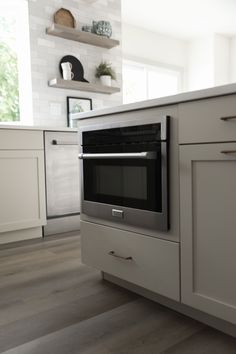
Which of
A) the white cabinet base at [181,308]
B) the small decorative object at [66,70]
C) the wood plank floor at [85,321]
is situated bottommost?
the wood plank floor at [85,321]

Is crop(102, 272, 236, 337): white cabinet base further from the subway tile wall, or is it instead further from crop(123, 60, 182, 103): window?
crop(123, 60, 182, 103): window

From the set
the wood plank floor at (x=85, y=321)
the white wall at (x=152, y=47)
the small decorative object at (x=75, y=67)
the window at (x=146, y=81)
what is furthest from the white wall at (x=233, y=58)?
the wood plank floor at (x=85, y=321)

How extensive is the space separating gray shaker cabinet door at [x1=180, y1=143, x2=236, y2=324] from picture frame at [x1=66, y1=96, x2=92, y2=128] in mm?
2348

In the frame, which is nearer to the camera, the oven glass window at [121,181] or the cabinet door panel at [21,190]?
the oven glass window at [121,181]

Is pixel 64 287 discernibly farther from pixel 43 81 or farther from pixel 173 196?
pixel 43 81

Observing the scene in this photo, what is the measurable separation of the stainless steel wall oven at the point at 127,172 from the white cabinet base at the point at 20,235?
1.11 meters

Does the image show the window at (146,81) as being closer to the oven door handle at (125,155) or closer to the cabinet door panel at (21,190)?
the cabinet door panel at (21,190)

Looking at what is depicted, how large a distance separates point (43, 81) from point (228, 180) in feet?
8.63

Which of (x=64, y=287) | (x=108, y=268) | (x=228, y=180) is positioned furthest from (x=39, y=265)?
(x=228, y=180)

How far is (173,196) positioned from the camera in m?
1.37

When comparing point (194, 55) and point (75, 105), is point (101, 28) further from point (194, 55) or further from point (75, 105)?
point (194, 55)

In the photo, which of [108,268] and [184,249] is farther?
[108,268]

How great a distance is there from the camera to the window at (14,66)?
3289 millimetres

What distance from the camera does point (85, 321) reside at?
4.71 feet
